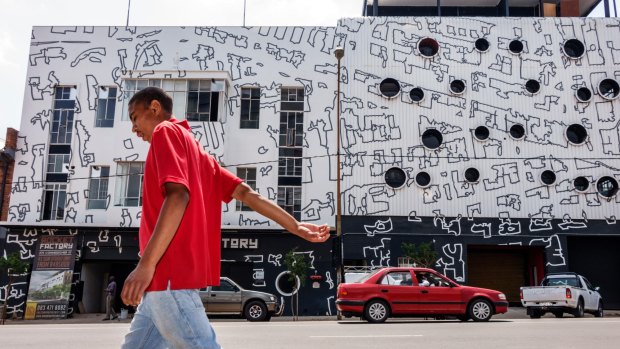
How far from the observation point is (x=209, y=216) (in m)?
2.92

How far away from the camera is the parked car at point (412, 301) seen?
1521cm

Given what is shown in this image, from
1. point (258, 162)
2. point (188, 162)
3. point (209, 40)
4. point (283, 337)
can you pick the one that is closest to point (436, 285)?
point (283, 337)

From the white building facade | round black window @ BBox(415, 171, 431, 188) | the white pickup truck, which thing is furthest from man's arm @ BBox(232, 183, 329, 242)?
round black window @ BBox(415, 171, 431, 188)

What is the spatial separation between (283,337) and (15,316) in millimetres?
18725

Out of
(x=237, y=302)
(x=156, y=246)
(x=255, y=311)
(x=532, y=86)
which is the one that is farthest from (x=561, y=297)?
(x=156, y=246)

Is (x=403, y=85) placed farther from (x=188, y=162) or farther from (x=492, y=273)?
(x=188, y=162)

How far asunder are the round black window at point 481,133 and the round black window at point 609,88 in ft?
19.5

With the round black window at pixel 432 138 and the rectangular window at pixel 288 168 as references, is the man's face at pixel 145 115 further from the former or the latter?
the round black window at pixel 432 138

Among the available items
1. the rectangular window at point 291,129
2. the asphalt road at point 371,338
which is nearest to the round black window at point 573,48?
the rectangular window at point 291,129

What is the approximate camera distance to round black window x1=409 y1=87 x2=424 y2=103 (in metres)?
26.9

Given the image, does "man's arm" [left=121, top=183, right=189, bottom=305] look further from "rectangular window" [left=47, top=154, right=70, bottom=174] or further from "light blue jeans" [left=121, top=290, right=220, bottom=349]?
"rectangular window" [left=47, top=154, right=70, bottom=174]

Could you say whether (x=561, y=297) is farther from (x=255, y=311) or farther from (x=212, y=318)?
(x=212, y=318)

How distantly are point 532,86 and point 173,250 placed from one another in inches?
1088

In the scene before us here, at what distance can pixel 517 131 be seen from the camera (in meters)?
26.8
